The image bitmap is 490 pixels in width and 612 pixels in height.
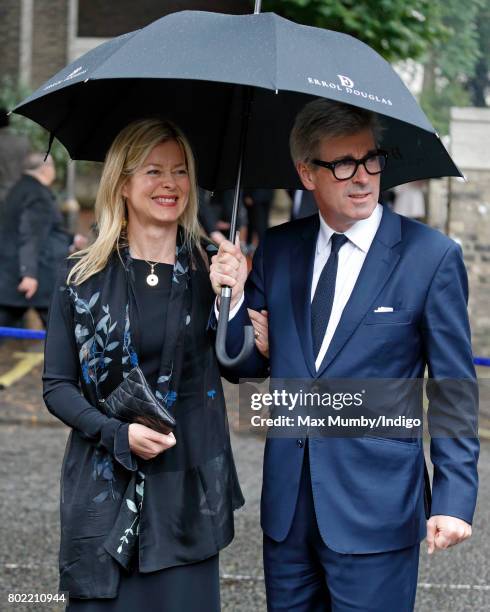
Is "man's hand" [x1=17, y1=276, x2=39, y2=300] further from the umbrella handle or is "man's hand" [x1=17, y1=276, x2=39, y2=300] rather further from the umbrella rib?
the umbrella handle

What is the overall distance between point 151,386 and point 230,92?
3.65ft

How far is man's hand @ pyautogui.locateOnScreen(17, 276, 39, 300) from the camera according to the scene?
27.9ft

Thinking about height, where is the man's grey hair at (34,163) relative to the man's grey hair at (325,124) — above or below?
above

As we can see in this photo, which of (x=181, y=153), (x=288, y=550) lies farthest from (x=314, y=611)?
(x=181, y=153)

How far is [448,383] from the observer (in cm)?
304

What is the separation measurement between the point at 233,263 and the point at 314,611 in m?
1.06

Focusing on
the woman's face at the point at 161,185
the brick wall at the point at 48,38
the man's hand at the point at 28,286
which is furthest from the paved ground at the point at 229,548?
the brick wall at the point at 48,38

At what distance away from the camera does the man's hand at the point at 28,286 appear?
849 cm

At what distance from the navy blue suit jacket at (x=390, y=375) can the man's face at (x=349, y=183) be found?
105mm

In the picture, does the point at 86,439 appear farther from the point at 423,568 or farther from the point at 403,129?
the point at 423,568

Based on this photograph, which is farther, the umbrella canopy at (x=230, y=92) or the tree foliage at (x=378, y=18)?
the tree foliage at (x=378, y=18)

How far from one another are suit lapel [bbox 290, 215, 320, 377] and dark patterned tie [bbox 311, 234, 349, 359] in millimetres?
A: 20

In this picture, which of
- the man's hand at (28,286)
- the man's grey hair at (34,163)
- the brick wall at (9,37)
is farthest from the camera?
the brick wall at (9,37)

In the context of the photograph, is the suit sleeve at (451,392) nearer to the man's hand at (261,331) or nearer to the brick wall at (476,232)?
the man's hand at (261,331)
